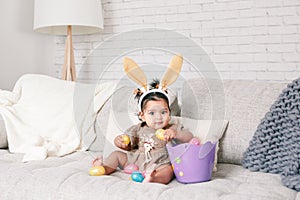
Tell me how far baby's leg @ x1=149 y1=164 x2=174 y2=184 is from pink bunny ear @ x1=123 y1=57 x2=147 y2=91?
12.0 inches

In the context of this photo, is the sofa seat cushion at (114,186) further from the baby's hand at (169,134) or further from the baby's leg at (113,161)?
the baby's hand at (169,134)

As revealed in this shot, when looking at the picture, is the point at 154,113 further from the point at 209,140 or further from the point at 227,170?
the point at 227,170

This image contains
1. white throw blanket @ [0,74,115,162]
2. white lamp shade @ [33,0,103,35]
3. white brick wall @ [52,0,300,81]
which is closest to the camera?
white throw blanket @ [0,74,115,162]

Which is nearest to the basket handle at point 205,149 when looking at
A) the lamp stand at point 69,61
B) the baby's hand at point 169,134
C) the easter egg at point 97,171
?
the baby's hand at point 169,134

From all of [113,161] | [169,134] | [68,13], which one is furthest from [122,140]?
[68,13]

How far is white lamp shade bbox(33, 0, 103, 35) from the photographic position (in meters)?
2.55

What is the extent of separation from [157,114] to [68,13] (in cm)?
126

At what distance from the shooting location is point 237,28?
254 cm

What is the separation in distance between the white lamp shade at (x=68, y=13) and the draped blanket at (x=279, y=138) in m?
1.35

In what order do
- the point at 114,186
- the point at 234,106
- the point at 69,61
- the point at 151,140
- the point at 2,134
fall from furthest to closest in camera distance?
the point at 69,61, the point at 2,134, the point at 234,106, the point at 151,140, the point at 114,186

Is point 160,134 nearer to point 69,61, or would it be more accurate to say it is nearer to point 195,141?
point 195,141

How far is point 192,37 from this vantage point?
8.78 ft

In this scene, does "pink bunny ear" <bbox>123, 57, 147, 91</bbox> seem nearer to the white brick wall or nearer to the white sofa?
the white sofa

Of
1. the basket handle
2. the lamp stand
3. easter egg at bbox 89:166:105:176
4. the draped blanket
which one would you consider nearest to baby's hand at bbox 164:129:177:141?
the basket handle
